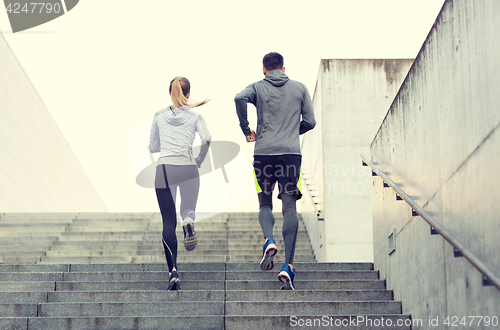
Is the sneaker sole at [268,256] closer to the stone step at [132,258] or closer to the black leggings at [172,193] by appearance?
the black leggings at [172,193]

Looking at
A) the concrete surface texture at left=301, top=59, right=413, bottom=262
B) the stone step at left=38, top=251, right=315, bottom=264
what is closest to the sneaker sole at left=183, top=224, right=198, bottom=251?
the stone step at left=38, top=251, right=315, bottom=264

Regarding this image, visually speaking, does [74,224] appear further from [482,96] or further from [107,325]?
[482,96]

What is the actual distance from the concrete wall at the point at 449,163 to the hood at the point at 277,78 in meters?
0.94

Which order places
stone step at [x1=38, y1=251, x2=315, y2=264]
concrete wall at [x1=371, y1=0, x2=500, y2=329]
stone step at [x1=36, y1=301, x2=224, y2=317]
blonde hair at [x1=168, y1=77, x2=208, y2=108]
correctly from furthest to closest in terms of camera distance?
stone step at [x1=38, y1=251, x2=315, y2=264]
blonde hair at [x1=168, y1=77, x2=208, y2=108]
stone step at [x1=36, y1=301, x2=224, y2=317]
concrete wall at [x1=371, y1=0, x2=500, y2=329]

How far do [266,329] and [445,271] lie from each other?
1.26 metres

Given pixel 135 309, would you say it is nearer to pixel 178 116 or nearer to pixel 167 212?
pixel 167 212

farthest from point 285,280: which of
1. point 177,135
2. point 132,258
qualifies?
point 132,258

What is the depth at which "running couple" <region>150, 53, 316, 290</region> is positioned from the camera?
4.77m

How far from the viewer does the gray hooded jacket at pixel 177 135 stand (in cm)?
511

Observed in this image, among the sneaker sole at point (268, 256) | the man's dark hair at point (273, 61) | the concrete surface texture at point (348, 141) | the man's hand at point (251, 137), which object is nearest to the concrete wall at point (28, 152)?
the concrete surface texture at point (348, 141)

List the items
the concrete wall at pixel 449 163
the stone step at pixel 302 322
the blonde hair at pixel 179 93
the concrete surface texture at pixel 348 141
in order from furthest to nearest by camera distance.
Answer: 1. the concrete surface texture at pixel 348 141
2. the blonde hair at pixel 179 93
3. the stone step at pixel 302 322
4. the concrete wall at pixel 449 163

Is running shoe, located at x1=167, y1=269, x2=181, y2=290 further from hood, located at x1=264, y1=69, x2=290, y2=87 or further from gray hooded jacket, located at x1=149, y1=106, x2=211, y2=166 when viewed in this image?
hood, located at x1=264, y1=69, x2=290, y2=87

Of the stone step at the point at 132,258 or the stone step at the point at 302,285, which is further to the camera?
the stone step at the point at 132,258

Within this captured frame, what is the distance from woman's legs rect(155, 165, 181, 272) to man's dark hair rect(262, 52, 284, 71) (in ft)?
3.74
